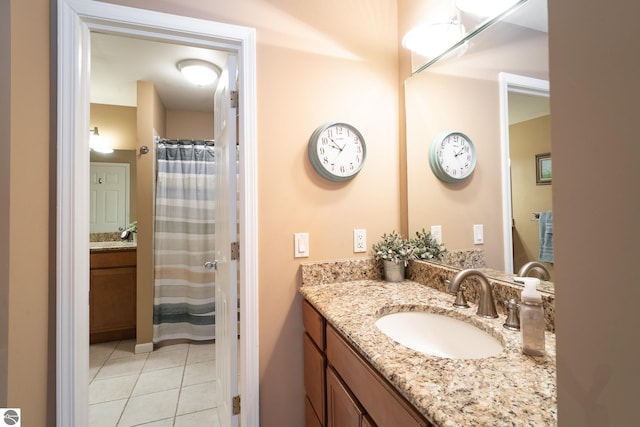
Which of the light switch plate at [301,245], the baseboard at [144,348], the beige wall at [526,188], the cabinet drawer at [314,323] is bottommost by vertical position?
the baseboard at [144,348]

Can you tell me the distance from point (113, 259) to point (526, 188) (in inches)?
135

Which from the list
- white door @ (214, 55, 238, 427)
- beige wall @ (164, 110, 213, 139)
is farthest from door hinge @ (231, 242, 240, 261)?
beige wall @ (164, 110, 213, 139)

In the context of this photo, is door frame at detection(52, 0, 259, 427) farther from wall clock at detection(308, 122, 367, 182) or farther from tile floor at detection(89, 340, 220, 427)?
tile floor at detection(89, 340, 220, 427)

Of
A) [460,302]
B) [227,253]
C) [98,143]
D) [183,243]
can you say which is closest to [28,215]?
[227,253]

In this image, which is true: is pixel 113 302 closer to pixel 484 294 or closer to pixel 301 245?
A: pixel 301 245

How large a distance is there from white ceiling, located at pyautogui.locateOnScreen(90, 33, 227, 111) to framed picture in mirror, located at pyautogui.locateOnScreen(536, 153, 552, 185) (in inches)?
79.5

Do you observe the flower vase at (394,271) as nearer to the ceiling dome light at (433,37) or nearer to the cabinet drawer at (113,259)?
the ceiling dome light at (433,37)

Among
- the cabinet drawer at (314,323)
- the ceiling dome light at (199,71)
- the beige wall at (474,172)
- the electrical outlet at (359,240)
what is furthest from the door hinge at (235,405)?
the ceiling dome light at (199,71)

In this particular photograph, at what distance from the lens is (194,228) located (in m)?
2.99

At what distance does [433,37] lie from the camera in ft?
4.67

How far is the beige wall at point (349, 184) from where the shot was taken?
301 mm

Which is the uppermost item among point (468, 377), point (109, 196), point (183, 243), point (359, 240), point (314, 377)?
point (109, 196)

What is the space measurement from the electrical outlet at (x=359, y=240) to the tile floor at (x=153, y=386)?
143 cm

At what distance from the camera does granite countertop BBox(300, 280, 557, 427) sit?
0.53 meters
